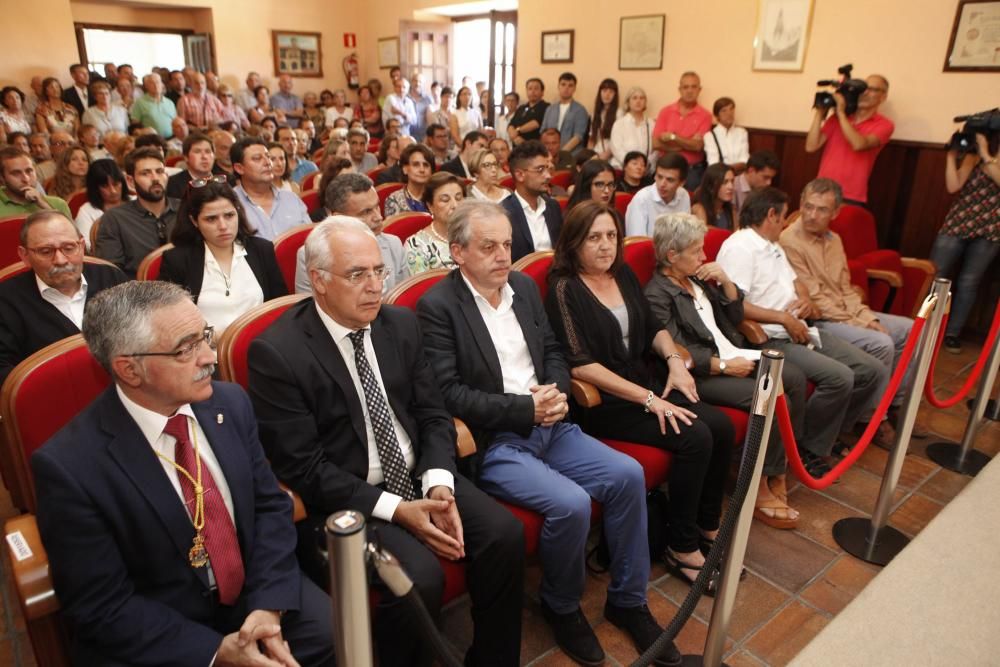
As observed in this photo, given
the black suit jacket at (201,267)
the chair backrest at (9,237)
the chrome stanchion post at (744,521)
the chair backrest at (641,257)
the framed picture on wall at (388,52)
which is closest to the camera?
the chrome stanchion post at (744,521)

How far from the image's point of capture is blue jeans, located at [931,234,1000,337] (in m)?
4.31

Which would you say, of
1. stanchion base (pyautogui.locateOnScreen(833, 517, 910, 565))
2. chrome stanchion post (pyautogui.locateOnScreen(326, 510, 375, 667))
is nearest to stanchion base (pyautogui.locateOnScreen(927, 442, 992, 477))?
stanchion base (pyautogui.locateOnScreen(833, 517, 910, 565))

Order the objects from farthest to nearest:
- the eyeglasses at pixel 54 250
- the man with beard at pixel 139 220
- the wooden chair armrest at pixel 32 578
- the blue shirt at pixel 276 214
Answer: the blue shirt at pixel 276 214 < the man with beard at pixel 139 220 < the eyeglasses at pixel 54 250 < the wooden chair armrest at pixel 32 578

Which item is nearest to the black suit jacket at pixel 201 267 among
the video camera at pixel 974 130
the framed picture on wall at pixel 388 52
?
the video camera at pixel 974 130

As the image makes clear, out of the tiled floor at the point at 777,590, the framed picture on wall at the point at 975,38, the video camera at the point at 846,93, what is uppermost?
the framed picture on wall at the point at 975,38

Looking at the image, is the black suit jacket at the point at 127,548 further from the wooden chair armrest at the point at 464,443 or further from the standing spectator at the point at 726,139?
the standing spectator at the point at 726,139

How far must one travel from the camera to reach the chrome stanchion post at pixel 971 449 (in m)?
2.97

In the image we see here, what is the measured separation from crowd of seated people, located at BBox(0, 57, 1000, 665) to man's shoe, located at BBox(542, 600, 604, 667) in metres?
0.01

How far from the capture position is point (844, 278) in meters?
3.43

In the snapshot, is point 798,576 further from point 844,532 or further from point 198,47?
point 198,47

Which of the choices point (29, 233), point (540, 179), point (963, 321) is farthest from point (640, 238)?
point (963, 321)

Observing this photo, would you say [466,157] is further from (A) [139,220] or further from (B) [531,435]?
(B) [531,435]

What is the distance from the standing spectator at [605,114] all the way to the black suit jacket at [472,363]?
5351 millimetres

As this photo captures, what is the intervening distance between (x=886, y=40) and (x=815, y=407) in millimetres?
3870
